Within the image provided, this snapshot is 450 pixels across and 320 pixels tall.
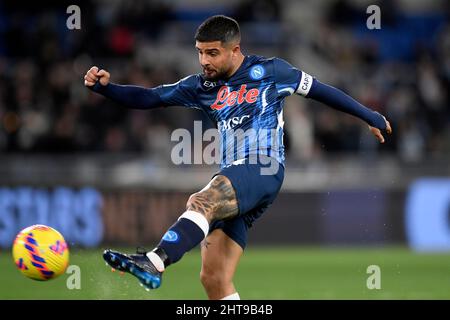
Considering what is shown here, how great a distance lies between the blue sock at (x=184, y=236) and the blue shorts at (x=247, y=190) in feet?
0.72

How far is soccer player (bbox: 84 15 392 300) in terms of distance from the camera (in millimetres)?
6492

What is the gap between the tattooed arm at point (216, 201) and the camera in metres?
6.32

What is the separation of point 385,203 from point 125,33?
5744mm

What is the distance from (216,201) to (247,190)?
265mm

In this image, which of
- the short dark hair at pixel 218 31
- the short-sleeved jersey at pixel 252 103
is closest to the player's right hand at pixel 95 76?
the short-sleeved jersey at pixel 252 103

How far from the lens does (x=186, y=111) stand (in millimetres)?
15773

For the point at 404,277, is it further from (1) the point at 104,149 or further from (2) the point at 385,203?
(1) the point at 104,149

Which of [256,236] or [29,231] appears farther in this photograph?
[256,236]

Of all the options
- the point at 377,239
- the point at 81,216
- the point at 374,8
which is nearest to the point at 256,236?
the point at 377,239

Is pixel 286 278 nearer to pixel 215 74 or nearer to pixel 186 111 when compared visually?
pixel 186 111

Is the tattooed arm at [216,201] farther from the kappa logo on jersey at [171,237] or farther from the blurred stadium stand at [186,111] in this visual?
the blurred stadium stand at [186,111]

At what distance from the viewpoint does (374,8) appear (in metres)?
18.2

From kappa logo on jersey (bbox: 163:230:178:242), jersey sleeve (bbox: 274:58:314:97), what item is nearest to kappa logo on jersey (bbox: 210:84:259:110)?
jersey sleeve (bbox: 274:58:314:97)

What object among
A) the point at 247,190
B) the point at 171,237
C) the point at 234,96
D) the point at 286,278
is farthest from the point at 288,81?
the point at 286,278
